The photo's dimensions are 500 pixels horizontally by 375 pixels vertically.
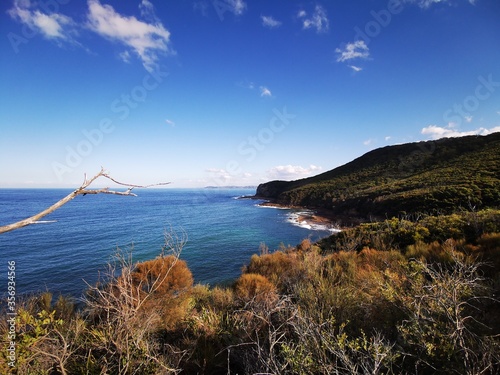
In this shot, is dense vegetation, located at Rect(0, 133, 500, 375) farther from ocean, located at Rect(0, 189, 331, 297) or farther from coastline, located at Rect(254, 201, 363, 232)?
coastline, located at Rect(254, 201, 363, 232)

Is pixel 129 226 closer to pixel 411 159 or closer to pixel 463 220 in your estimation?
pixel 463 220

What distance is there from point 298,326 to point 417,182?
46.0 meters

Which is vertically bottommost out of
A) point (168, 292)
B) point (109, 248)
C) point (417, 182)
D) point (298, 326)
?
point (109, 248)

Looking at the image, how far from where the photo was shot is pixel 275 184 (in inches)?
4210

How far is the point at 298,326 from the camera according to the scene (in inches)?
157

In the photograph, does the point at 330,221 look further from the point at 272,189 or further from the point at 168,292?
the point at 272,189

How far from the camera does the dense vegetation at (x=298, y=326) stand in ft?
11.8

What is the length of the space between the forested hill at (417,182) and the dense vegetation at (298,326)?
1629 cm

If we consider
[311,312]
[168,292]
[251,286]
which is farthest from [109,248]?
[311,312]

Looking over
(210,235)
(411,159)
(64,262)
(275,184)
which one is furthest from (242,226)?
(275,184)

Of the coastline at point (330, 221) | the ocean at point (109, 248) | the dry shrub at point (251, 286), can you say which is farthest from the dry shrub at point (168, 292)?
the coastline at point (330, 221)

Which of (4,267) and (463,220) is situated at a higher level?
(463,220)

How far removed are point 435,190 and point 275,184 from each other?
249 feet

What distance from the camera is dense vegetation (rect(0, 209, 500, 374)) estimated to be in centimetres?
360
